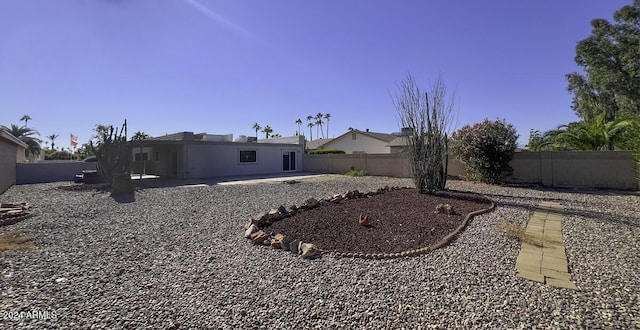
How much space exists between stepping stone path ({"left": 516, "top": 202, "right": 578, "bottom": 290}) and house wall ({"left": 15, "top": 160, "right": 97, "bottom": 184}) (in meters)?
20.6

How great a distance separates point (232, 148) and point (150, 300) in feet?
55.2

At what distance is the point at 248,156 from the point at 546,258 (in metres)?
18.0

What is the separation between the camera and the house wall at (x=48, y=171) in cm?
1520

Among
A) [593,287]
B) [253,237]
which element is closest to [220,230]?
[253,237]

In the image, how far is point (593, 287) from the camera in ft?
10.1

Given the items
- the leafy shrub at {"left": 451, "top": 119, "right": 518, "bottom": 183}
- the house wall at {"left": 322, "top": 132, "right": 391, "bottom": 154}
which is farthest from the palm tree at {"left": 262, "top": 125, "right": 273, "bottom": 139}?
the leafy shrub at {"left": 451, "top": 119, "right": 518, "bottom": 183}

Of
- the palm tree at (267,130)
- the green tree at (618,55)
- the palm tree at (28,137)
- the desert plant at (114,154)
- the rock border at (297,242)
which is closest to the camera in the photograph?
the rock border at (297,242)

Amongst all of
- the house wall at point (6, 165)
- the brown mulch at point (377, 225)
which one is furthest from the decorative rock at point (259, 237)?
the house wall at point (6, 165)

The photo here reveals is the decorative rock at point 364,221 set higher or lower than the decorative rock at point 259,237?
higher

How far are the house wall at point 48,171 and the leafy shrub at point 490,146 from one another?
821 inches

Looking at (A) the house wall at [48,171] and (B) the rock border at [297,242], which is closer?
(B) the rock border at [297,242]

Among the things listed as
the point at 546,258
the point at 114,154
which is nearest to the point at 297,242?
the point at 546,258

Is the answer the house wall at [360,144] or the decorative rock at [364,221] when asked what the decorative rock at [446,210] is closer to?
the decorative rock at [364,221]

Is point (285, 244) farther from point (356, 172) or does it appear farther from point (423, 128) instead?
point (356, 172)
